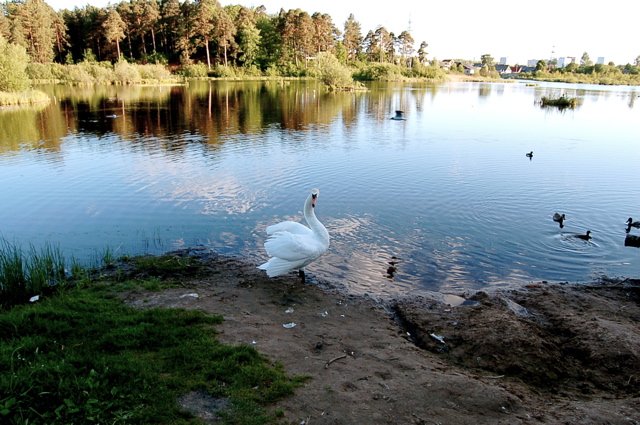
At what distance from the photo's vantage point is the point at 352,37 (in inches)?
5128

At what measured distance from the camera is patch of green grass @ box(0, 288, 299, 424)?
15.4 ft

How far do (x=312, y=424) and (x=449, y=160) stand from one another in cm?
2223

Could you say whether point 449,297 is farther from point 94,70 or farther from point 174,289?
point 94,70

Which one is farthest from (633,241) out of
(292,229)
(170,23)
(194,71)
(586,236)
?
(170,23)

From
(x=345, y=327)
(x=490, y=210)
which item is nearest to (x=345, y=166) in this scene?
(x=490, y=210)

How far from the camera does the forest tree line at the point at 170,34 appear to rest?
90.2 metres

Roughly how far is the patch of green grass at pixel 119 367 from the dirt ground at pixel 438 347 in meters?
0.37

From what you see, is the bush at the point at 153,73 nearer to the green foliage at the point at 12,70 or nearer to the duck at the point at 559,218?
the green foliage at the point at 12,70

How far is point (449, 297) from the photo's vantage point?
377 inches

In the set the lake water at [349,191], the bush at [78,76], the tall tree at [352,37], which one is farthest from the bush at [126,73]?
the tall tree at [352,37]

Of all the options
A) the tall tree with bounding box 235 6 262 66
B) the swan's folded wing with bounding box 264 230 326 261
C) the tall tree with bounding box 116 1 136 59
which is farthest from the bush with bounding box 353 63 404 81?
the swan's folded wing with bounding box 264 230 326 261

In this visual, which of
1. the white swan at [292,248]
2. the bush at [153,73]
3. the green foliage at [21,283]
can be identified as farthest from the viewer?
the bush at [153,73]

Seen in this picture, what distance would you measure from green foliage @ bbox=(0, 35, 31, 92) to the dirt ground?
4787 cm

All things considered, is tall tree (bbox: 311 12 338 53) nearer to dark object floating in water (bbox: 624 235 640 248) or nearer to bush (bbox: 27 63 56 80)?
bush (bbox: 27 63 56 80)
